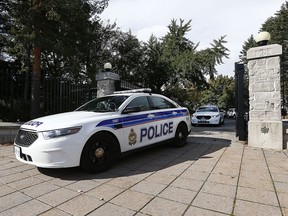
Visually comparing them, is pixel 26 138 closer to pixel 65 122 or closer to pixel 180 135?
pixel 65 122

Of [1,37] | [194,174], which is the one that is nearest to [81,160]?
[194,174]

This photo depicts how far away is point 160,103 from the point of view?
5.62m

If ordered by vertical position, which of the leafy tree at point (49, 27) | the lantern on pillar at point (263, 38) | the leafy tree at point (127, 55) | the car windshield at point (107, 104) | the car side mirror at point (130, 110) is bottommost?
the car side mirror at point (130, 110)

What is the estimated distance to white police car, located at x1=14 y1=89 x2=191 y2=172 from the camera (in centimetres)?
355

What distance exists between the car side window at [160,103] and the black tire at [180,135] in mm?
635

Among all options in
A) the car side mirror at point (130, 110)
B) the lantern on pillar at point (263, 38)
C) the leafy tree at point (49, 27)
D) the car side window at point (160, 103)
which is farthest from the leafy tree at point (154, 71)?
the car side mirror at point (130, 110)

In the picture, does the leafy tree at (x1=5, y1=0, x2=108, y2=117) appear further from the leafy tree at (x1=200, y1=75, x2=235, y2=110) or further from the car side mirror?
the leafy tree at (x1=200, y1=75, x2=235, y2=110)

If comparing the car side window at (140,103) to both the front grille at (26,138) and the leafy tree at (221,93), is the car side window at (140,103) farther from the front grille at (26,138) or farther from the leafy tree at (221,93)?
the leafy tree at (221,93)

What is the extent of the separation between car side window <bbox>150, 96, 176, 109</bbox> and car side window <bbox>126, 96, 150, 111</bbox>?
263 mm

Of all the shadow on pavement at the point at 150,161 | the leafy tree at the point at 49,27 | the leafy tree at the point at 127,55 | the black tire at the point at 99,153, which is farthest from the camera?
the leafy tree at the point at 127,55

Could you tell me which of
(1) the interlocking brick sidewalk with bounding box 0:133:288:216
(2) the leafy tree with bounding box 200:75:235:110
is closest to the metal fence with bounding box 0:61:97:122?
(1) the interlocking brick sidewalk with bounding box 0:133:288:216

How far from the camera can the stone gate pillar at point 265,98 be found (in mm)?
5887

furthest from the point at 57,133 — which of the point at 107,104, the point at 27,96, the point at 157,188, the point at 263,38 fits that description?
the point at 27,96

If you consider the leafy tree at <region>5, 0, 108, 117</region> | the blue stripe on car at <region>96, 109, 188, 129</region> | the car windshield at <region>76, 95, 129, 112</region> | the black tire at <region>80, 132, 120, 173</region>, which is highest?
the leafy tree at <region>5, 0, 108, 117</region>
